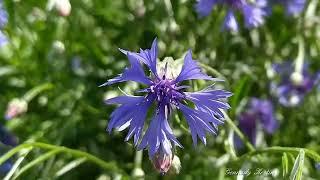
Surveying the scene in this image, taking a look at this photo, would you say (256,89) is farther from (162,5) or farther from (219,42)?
(162,5)

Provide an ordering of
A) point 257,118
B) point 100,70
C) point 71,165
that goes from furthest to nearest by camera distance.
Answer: point 257,118
point 100,70
point 71,165

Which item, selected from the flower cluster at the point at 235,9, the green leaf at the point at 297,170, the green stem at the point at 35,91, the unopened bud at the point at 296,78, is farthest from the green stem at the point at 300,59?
the green leaf at the point at 297,170

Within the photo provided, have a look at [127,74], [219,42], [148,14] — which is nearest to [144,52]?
[127,74]

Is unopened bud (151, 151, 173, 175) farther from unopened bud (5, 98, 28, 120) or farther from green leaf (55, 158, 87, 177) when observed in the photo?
unopened bud (5, 98, 28, 120)

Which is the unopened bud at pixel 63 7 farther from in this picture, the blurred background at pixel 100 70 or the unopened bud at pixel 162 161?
the unopened bud at pixel 162 161

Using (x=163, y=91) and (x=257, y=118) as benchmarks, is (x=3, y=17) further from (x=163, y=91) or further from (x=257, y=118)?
(x=257, y=118)

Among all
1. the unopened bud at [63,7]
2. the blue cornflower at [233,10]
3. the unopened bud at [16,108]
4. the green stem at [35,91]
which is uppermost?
the unopened bud at [63,7]

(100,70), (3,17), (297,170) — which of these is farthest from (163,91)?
(100,70)
